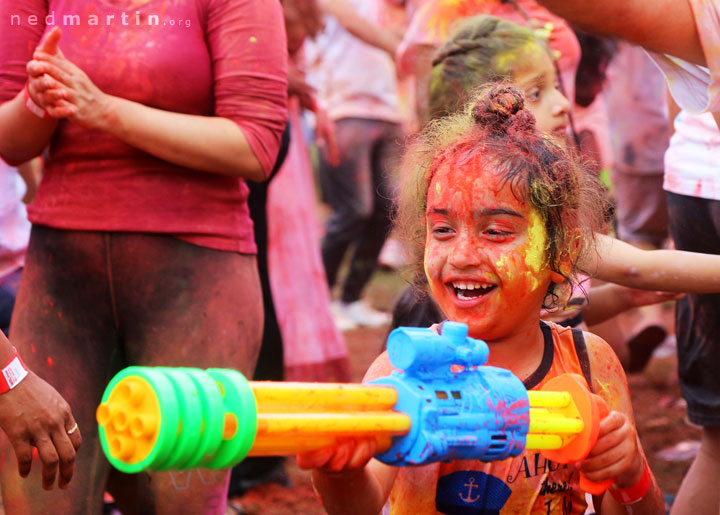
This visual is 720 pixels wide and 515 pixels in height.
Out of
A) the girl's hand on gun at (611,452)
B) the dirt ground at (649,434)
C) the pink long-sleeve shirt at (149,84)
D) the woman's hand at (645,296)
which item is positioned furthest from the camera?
the dirt ground at (649,434)

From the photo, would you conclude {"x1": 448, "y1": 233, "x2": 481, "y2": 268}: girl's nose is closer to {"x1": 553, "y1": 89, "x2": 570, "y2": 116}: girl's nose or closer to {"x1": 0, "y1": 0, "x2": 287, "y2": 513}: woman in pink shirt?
{"x1": 0, "y1": 0, "x2": 287, "y2": 513}: woman in pink shirt

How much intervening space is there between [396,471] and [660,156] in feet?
13.7

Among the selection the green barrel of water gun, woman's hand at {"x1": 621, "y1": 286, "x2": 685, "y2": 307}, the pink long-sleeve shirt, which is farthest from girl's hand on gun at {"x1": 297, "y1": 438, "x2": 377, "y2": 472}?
woman's hand at {"x1": 621, "y1": 286, "x2": 685, "y2": 307}

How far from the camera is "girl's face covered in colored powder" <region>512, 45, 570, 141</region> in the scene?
2.97m

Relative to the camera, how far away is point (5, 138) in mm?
2531

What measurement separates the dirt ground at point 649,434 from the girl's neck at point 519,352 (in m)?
1.85

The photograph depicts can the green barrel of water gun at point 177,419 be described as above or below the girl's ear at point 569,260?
above

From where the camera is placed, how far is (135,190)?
2447mm

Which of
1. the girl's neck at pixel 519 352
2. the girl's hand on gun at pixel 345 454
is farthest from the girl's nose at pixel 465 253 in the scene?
the girl's hand on gun at pixel 345 454

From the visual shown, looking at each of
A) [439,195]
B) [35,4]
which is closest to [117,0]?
[35,4]

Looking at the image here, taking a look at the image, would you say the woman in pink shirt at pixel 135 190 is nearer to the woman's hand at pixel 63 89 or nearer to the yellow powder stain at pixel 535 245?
the woman's hand at pixel 63 89

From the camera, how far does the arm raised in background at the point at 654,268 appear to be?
99.3 inches

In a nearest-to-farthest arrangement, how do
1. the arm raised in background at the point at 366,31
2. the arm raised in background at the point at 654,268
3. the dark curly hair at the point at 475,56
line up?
1. the arm raised in background at the point at 654,268
2. the dark curly hair at the point at 475,56
3. the arm raised in background at the point at 366,31

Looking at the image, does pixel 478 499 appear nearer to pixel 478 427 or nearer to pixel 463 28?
pixel 478 427
